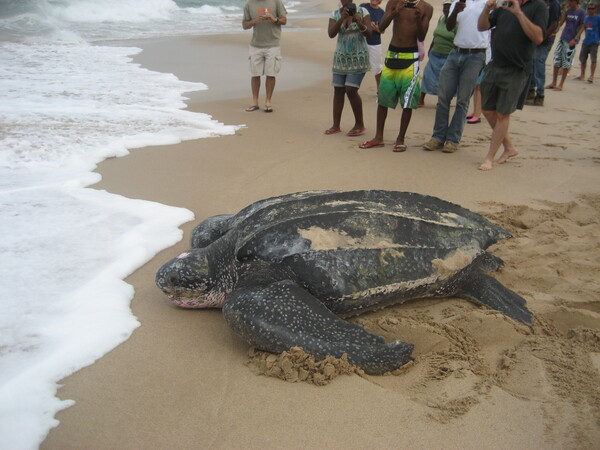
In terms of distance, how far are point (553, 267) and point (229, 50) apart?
27.8 feet

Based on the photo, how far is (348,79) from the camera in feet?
14.3

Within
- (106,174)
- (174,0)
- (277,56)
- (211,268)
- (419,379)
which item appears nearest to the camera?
(419,379)

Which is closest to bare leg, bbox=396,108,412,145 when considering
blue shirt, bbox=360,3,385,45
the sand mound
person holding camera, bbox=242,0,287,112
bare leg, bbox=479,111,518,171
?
bare leg, bbox=479,111,518,171

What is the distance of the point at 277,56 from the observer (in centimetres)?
545

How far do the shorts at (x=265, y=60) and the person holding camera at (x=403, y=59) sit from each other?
166cm

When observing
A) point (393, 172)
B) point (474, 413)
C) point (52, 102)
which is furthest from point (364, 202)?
point (52, 102)

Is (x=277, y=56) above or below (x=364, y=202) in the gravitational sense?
above

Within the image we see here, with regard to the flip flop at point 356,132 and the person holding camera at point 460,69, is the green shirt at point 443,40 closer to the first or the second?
the person holding camera at point 460,69

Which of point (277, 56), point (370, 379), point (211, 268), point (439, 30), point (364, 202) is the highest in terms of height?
point (439, 30)

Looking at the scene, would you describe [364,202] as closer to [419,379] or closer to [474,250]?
[474,250]

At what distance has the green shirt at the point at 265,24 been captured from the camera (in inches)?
208

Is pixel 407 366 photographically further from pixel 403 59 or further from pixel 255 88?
pixel 255 88

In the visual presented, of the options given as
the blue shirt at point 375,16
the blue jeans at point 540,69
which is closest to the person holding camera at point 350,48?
the blue shirt at point 375,16

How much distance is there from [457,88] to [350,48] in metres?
1.02
